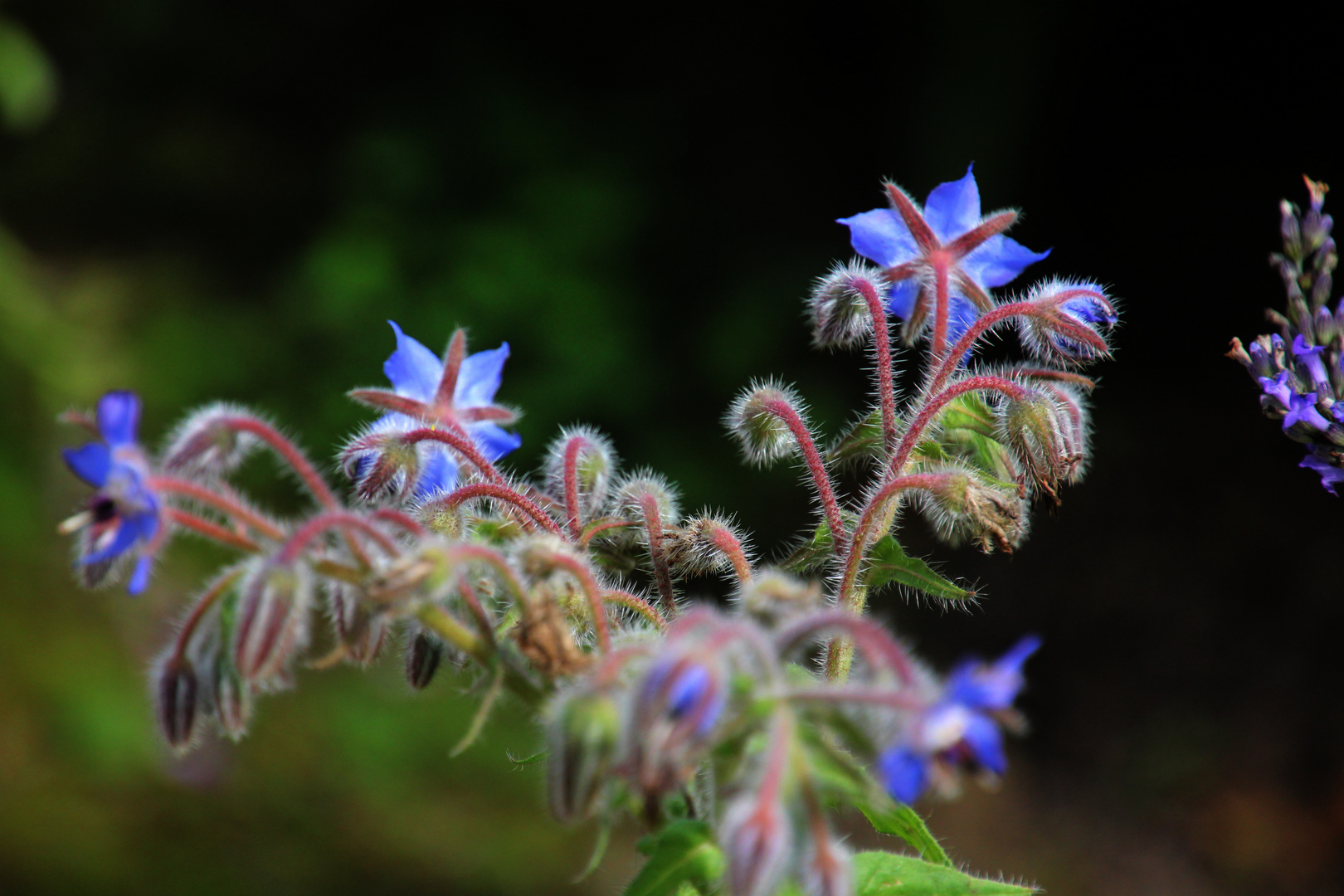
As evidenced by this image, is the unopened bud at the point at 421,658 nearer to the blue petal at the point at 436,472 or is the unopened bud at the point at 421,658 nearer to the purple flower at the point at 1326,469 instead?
the blue petal at the point at 436,472

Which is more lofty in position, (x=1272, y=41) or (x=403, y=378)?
(x=1272, y=41)

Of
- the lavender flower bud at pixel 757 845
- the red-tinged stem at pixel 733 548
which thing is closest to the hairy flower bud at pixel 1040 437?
the red-tinged stem at pixel 733 548

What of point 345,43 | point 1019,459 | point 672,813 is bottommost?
point 672,813

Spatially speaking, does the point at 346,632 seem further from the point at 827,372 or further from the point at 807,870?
the point at 827,372

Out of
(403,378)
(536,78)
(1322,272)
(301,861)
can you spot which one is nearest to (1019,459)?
(1322,272)

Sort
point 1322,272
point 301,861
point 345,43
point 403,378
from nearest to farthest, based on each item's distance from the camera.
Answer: point 1322,272, point 403,378, point 301,861, point 345,43

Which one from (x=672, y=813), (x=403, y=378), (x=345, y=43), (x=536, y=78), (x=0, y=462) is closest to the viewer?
(x=672, y=813)
